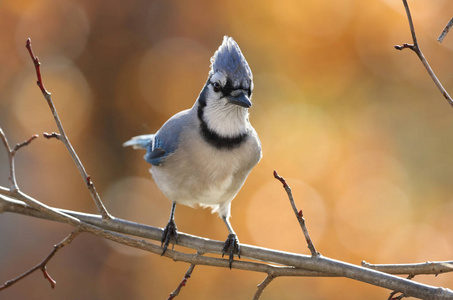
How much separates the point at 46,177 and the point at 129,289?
1.09 m

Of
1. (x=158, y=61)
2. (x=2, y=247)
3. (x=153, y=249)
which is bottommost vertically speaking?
(x=2, y=247)

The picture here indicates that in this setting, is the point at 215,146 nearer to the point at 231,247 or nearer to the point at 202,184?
the point at 202,184

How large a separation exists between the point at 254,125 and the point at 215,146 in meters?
1.75

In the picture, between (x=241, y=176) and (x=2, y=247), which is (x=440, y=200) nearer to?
(x=241, y=176)

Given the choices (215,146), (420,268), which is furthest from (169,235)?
(420,268)

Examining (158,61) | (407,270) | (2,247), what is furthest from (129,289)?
(407,270)

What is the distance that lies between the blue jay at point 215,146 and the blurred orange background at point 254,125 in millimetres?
1525

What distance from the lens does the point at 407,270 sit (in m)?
1.63

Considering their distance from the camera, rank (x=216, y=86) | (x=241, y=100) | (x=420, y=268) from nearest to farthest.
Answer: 1. (x=420, y=268)
2. (x=241, y=100)
3. (x=216, y=86)

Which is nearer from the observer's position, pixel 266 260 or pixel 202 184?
pixel 266 260

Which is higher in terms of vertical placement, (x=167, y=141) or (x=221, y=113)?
(x=221, y=113)

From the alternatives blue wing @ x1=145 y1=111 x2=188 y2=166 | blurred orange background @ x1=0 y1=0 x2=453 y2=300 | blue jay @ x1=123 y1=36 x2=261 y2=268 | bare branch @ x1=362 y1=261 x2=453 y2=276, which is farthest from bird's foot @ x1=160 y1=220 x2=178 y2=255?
blurred orange background @ x1=0 y1=0 x2=453 y2=300

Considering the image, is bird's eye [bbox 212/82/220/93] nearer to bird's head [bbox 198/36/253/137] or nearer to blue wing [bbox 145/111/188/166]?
bird's head [bbox 198/36/253/137]

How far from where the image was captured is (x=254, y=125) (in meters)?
3.88
